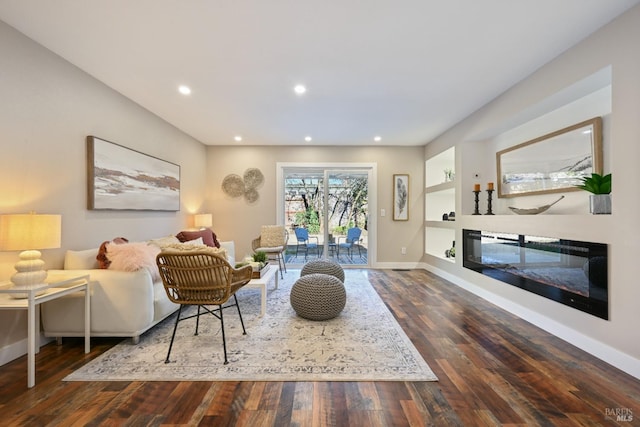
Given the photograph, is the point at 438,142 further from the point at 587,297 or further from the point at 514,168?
the point at 587,297

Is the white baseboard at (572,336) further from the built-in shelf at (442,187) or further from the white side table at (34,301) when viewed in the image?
the white side table at (34,301)

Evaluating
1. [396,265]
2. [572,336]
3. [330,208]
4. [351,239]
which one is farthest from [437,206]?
[572,336]

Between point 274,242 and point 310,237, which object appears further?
point 310,237

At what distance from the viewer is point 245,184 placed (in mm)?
5535

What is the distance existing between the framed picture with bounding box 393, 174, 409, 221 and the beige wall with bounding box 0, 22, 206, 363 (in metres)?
4.39

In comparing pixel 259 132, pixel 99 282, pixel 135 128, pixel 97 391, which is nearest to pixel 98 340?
pixel 99 282

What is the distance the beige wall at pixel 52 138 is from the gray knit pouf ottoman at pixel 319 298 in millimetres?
2243

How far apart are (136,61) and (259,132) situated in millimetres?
2241

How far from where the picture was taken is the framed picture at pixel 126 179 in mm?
2832

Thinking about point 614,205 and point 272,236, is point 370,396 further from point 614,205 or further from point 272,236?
point 272,236

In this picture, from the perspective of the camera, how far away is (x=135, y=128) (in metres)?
3.48

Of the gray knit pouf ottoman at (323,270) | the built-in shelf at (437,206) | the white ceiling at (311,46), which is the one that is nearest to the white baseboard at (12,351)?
the white ceiling at (311,46)

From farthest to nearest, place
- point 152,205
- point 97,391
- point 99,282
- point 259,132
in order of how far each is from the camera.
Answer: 1. point 259,132
2. point 152,205
3. point 99,282
4. point 97,391

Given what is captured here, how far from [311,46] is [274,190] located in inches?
136
